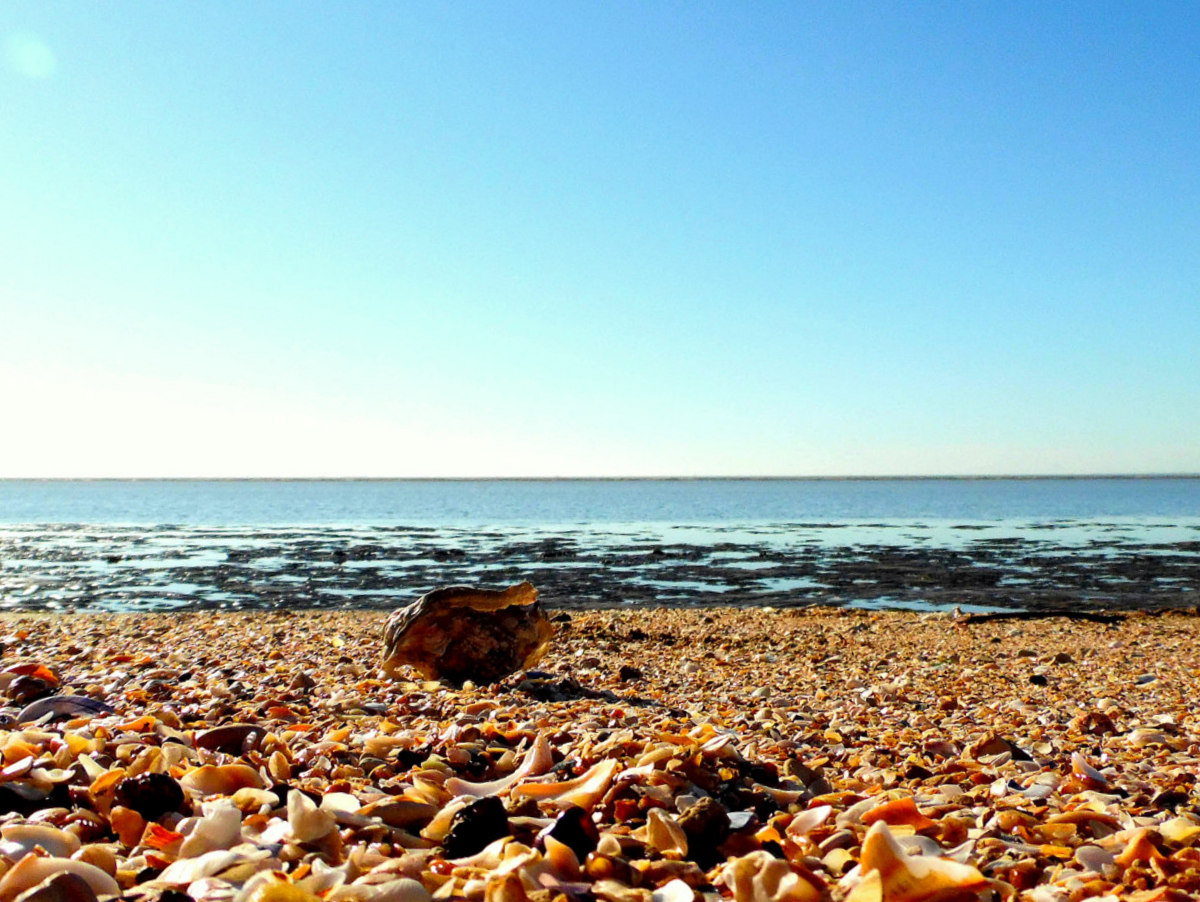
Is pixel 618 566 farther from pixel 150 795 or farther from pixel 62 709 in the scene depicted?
pixel 150 795

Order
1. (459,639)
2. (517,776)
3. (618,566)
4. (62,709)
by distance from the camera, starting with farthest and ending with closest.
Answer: (618,566)
(459,639)
(62,709)
(517,776)

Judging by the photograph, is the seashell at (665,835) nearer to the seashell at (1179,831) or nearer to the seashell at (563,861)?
the seashell at (563,861)

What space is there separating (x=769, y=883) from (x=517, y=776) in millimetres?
1347

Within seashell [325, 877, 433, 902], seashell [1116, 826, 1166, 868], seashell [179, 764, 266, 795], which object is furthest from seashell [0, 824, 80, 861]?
seashell [1116, 826, 1166, 868]

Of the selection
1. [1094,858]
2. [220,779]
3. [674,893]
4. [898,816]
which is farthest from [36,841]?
[1094,858]

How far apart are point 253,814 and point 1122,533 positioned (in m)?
48.6

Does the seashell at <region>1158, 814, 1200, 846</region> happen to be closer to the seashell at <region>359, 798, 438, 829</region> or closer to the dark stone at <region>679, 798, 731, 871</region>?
the dark stone at <region>679, 798, 731, 871</region>

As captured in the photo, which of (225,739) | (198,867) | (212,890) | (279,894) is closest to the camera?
(279,894)

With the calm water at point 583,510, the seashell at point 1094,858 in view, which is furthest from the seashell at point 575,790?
the calm water at point 583,510

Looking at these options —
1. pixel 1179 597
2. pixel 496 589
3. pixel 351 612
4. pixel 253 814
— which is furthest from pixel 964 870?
pixel 1179 597

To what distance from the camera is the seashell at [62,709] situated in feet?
13.8

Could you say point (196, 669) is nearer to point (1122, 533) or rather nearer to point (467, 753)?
point (467, 753)

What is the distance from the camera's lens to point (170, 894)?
2105mm

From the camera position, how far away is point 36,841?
2.43 m
